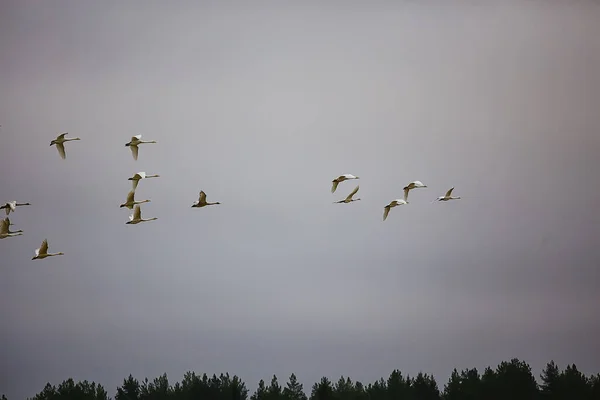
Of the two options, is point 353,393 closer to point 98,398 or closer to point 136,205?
point 98,398

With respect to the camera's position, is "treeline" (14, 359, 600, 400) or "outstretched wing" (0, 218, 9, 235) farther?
A: "treeline" (14, 359, 600, 400)

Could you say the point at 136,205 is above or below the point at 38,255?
above

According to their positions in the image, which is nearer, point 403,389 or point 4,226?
point 4,226

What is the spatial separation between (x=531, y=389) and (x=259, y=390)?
1292 cm

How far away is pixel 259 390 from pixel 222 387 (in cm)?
190

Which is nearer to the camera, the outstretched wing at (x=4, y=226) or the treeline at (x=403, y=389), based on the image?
the outstretched wing at (x=4, y=226)

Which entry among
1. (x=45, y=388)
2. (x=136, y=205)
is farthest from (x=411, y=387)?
(x=136, y=205)

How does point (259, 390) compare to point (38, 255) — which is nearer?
point (38, 255)

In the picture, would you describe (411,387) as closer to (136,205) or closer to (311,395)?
(311,395)

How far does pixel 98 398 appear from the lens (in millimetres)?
61250

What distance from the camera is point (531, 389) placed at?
5853cm

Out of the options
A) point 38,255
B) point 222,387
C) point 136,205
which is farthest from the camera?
point 222,387

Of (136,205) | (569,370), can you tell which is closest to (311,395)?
(569,370)

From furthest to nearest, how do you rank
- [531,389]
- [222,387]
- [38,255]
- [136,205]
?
[222,387]
[531,389]
[136,205]
[38,255]
